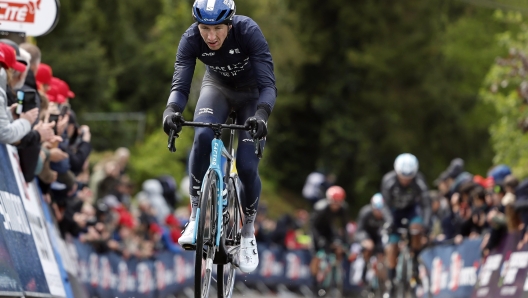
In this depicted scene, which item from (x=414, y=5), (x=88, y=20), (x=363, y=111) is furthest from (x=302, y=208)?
(x=88, y=20)

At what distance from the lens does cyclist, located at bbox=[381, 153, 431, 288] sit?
17438 millimetres

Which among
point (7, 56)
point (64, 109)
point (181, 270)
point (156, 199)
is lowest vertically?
point (181, 270)

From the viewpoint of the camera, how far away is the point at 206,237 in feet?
27.9

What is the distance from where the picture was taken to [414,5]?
55812 mm

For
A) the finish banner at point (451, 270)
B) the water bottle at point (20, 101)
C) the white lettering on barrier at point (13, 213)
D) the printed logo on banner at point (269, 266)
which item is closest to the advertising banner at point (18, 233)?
the white lettering on barrier at point (13, 213)

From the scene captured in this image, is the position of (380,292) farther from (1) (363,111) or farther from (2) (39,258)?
(1) (363,111)

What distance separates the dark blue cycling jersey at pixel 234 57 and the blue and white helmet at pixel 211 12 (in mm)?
471

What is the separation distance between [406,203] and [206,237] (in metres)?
9.53

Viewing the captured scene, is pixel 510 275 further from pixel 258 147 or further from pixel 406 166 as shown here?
pixel 258 147

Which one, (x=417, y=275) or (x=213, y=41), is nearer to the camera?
(x=213, y=41)

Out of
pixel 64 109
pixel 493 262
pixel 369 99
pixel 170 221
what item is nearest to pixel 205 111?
pixel 64 109

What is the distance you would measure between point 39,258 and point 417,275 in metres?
9.15

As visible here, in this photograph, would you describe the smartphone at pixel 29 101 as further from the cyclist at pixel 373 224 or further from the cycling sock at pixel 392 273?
the cyclist at pixel 373 224

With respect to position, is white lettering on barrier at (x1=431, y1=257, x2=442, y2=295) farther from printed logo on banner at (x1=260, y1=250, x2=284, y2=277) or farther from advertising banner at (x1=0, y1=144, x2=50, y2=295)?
printed logo on banner at (x1=260, y1=250, x2=284, y2=277)
